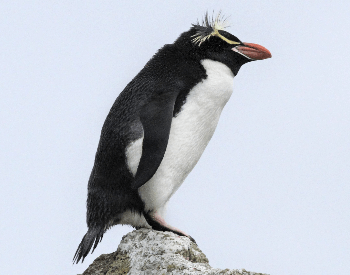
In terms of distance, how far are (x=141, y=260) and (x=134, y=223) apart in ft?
1.21

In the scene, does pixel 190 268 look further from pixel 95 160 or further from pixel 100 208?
pixel 95 160

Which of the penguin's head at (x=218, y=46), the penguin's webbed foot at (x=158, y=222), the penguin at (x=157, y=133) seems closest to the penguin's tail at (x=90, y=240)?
the penguin at (x=157, y=133)

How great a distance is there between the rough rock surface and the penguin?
0.15 metres

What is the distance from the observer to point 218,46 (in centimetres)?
334

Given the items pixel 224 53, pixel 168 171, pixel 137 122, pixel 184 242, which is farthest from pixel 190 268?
pixel 224 53

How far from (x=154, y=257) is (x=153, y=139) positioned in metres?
0.66

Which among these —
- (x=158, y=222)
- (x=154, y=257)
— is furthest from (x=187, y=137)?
(x=154, y=257)

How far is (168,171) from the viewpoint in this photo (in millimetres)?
3137

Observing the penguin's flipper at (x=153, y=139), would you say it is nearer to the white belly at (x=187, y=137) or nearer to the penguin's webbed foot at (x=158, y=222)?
the white belly at (x=187, y=137)

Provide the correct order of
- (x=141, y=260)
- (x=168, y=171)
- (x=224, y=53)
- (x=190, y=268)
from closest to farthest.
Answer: (x=190, y=268), (x=141, y=260), (x=168, y=171), (x=224, y=53)

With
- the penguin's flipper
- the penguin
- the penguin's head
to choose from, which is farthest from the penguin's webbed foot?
the penguin's head

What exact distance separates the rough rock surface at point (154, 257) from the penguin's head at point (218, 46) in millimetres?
1152

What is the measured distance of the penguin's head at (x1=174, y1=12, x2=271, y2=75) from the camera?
331 cm

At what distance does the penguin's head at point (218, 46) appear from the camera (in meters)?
3.31
